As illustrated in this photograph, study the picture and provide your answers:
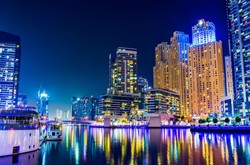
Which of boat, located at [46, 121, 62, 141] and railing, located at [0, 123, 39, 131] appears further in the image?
boat, located at [46, 121, 62, 141]

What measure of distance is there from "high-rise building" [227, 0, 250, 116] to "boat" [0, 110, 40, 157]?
139842 millimetres

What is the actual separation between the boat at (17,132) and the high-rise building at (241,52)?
459 ft

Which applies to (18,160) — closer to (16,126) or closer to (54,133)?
(16,126)

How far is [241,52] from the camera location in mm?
164375

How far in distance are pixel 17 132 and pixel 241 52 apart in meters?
160

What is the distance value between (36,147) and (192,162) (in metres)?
28.8

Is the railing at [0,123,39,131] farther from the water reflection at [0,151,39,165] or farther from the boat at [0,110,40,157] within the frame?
the water reflection at [0,151,39,165]

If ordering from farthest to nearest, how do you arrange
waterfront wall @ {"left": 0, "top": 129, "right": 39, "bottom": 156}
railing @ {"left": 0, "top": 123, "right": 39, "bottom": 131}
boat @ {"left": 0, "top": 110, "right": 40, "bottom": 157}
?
railing @ {"left": 0, "top": 123, "right": 39, "bottom": 131} < boat @ {"left": 0, "top": 110, "right": 40, "bottom": 157} < waterfront wall @ {"left": 0, "top": 129, "right": 39, "bottom": 156}

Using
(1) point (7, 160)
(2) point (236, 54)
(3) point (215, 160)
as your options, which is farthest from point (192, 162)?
(2) point (236, 54)

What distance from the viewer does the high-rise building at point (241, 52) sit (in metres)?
158

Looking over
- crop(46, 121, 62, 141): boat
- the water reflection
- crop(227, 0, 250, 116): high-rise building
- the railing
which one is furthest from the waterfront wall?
crop(227, 0, 250, 116): high-rise building

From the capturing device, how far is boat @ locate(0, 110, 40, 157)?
36844mm

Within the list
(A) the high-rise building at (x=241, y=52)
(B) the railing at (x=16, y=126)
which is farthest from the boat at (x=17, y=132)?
(A) the high-rise building at (x=241, y=52)

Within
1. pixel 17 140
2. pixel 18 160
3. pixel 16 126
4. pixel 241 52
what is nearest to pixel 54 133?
pixel 17 140
